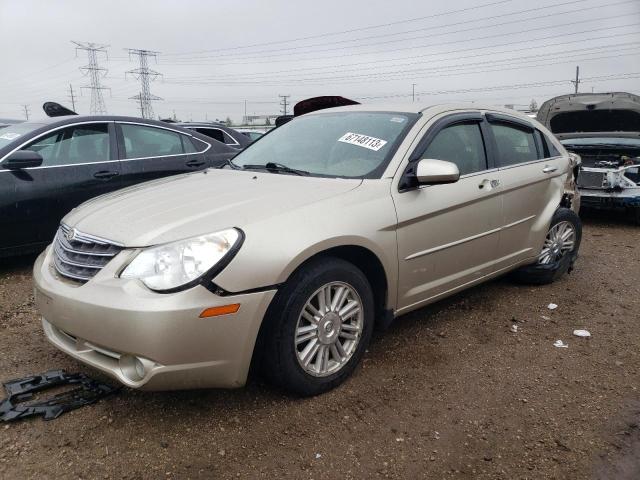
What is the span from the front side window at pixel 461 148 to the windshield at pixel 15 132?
3759mm

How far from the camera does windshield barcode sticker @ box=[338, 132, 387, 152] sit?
130 inches

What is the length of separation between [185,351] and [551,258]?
3.50 m

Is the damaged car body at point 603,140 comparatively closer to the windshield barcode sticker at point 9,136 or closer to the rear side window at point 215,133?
the rear side window at point 215,133

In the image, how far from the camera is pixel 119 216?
2.71 meters

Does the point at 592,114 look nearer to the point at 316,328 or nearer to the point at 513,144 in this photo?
the point at 513,144

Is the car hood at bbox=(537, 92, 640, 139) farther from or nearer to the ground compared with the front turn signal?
farther from the ground

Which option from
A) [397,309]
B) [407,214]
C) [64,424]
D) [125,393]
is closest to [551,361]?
[397,309]

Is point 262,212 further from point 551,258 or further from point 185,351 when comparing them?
point 551,258

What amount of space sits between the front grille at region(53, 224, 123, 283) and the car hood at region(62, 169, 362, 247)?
0.04 m

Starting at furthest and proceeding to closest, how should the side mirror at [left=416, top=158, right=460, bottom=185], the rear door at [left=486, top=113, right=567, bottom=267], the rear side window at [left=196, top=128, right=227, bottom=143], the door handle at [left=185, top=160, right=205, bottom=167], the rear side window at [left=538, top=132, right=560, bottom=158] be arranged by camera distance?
1. the rear side window at [left=196, top=128, right=227, bottom=143]
2. the door handle at [left=185, top=160, right=205, bottom=167]
3. the rear side window at [left=538, top=132, right=560, bottom=158]
4. the rear door at [left=486, top=113, right=567, bottom=267]
5. the side mirror at [left=416, top=158, right=460, bottom=185]

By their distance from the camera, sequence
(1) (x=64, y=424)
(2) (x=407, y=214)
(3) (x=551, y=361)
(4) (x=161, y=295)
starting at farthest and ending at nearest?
(3) (x=551, y=361) → (2) (x=407, y=214) → (1) (x=64, y=424) → (4) (x=161, y=295)

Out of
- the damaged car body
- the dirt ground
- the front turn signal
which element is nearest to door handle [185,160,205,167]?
the dirt ground

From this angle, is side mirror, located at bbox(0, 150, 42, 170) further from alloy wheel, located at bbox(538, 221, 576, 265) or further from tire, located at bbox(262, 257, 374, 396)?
alloy wheel, located at bbox(538, 221, 576, 265)

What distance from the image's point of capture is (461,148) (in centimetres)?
367
